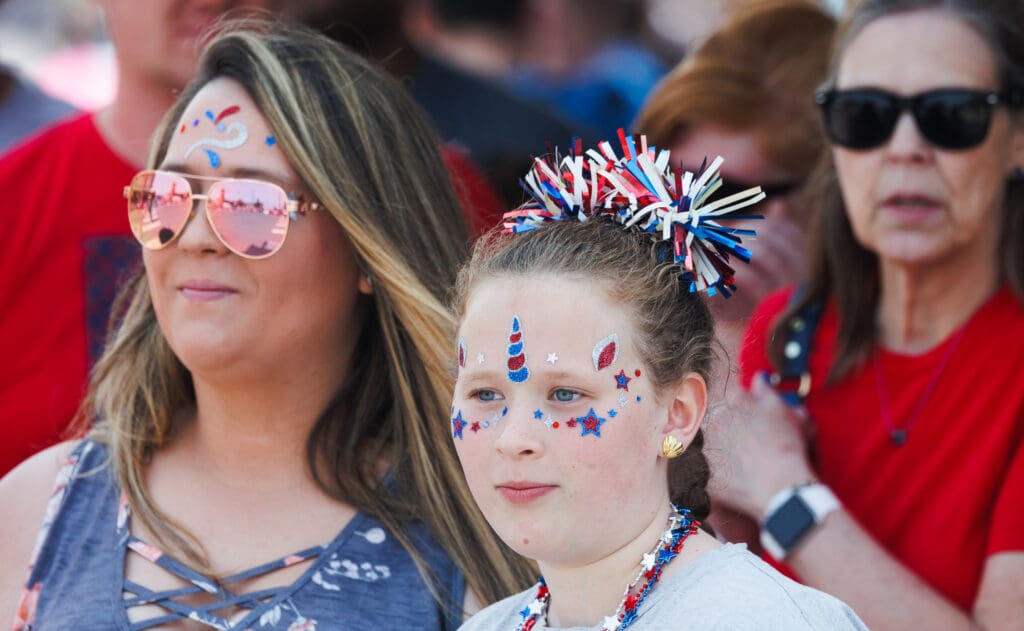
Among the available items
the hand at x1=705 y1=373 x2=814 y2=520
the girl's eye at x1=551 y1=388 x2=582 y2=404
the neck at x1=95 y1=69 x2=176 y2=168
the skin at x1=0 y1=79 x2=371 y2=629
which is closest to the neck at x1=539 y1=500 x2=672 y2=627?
the girl's eye at x1=551 y1=388 x2=582 y2=404

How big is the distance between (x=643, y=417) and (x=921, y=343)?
1.42 meters

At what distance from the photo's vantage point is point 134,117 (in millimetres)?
4004

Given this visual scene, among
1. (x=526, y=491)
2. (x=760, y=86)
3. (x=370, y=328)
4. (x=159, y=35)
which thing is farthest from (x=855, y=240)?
(x=159, y=35)

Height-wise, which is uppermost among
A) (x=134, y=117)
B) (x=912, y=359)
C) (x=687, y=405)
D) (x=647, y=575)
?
(x=134, y=117)

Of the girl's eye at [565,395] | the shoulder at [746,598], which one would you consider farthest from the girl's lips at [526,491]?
the shoulder at [746,598]

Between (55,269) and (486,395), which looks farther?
(55,269)

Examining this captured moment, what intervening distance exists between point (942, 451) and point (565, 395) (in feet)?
4.38

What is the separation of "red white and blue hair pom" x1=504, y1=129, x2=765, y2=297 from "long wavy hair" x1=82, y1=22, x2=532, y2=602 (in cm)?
69

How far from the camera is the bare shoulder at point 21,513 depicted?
9.49ft

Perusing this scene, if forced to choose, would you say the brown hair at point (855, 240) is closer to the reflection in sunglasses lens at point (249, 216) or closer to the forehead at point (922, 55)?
the forehead at point (922, 55)

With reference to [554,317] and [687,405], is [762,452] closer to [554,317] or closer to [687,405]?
[687,405]

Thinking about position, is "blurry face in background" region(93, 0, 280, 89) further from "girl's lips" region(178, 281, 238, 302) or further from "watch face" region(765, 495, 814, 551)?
"watch face" region(765, 495, 814, 551)

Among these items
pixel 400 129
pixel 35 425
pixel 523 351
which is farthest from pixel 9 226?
pixel 523 351

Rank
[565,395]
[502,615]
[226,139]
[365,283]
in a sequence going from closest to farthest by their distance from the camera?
[565,395] → [502,615] → [226,139] → [365,283]
